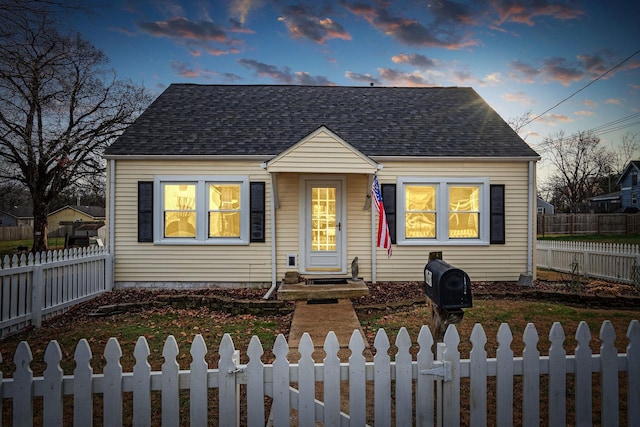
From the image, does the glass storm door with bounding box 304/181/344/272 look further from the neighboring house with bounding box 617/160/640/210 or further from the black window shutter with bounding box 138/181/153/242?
the neighboring house with bounding box 617/160/640/210

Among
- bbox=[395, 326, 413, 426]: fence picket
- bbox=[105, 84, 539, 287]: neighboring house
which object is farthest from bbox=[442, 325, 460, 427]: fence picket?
bbox=[105, 84, 539, 287]: neighboring house

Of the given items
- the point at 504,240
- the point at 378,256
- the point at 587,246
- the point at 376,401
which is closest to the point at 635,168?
the point at 587,246

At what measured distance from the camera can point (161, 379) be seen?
244 cm

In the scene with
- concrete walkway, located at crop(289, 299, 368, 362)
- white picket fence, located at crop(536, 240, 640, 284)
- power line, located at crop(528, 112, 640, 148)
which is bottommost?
concrete walkway, located at crop(289, 299, 368, 362)

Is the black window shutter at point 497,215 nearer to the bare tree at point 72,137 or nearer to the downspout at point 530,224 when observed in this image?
the downspout at point 530,224

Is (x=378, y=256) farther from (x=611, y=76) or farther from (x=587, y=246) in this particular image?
(x=611, y=76)

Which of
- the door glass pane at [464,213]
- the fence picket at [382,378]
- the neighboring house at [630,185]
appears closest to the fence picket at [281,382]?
the fence picket at [382,378]

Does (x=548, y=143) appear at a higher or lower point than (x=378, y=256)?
higher

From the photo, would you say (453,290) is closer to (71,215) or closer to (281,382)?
(281,382)

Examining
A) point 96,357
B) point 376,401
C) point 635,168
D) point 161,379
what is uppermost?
point 635,168

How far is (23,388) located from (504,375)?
323 cm

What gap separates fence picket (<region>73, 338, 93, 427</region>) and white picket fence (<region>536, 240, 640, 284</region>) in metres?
11.3

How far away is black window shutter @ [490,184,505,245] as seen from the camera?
10.3 metres

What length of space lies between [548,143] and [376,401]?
51.4m
